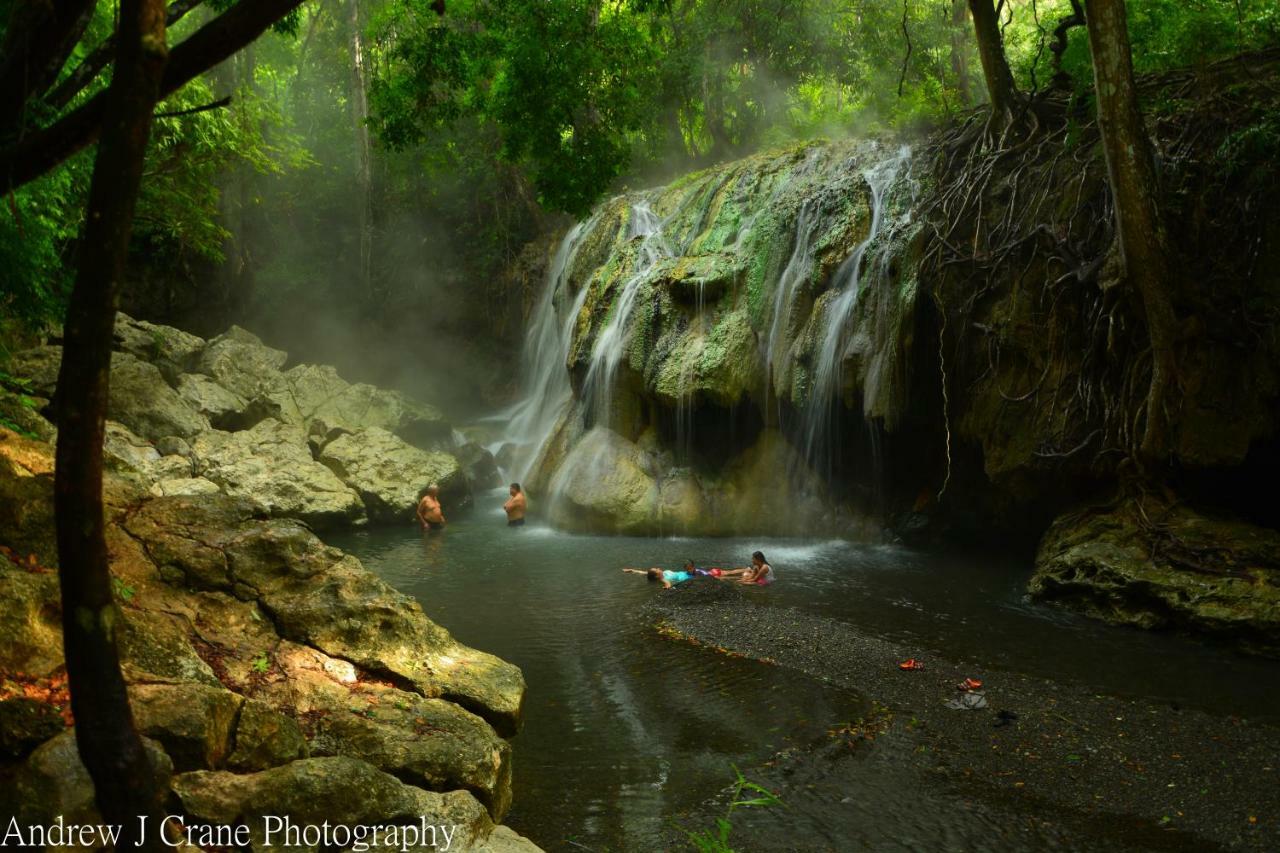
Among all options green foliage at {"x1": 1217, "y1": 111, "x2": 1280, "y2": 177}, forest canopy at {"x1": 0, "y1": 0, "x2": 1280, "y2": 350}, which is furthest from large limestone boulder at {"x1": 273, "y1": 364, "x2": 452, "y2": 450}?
green foliage at {"x1": 1217, "y1": 111, "x2": 1280, "y2": 177}

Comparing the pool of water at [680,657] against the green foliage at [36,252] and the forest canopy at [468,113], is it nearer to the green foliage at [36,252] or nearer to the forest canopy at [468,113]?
the forest canopy at [468,113]

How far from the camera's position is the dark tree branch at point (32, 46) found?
3758mm

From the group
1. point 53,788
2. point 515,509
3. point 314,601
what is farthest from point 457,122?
point 53,788

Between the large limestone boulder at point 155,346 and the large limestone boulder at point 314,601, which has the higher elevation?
the large limestone boulder at point 155,346

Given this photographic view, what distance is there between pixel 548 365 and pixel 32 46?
17570 mm

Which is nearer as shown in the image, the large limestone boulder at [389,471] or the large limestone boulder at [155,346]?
the large limestone boulder at [155,346]

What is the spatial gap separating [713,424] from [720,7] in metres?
13.3

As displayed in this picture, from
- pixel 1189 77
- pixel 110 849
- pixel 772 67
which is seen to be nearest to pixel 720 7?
pixel 772 67

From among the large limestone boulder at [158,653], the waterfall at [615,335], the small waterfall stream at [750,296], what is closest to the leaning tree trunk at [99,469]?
the large limestone boulder at [158,653]

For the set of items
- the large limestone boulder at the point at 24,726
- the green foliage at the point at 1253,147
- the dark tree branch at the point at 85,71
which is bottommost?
the large limestone boulder at the point at 24,726

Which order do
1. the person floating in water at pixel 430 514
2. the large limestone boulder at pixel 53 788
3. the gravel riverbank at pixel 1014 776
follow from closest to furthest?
the large limestone boulder at pixel 53 788 → the gravel riverbank at pixel 1014 776 → the person floating in water at pixel 430 514

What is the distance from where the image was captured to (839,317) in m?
13.6

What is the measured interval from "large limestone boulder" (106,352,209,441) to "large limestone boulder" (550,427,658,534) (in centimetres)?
691

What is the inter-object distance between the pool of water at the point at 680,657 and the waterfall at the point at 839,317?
1.96 metres
